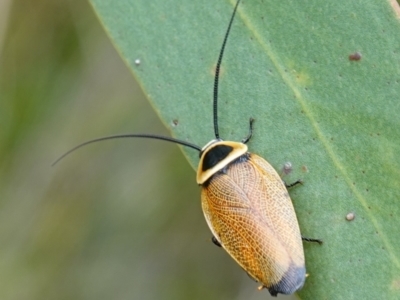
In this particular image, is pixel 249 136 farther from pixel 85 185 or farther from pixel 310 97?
pixel 85 185

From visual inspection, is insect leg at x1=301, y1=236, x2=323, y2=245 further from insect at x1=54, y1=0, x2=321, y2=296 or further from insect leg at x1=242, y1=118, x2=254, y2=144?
insect leg at x1=242, y1=118, x2=254, y2=144

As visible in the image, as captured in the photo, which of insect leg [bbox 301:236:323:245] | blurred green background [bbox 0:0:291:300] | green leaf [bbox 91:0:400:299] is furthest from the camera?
blurred green background [bbox 0:0:291:300]

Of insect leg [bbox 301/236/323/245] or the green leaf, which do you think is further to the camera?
insect leg [bbox 301/236/323/245]

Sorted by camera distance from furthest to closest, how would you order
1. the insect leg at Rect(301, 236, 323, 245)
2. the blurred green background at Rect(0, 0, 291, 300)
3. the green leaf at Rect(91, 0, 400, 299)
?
the blurred green background at Rect(0, 0, 291, 300)
the insect leg at Rect(301, 236, 323, 245)
the green leaf at Rect(91, 0, 400, 299)

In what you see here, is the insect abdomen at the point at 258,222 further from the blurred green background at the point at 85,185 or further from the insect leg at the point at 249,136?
the blurred green background at the point at 85,185

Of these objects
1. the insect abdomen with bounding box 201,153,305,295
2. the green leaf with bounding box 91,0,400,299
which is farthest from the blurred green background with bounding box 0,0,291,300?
the insect abdomen with bounding box 201,153,305,295

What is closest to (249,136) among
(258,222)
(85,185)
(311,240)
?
(258,222)

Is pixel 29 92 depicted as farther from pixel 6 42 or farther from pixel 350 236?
pixel 350 236
